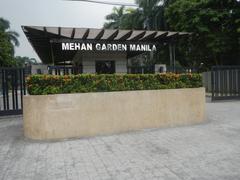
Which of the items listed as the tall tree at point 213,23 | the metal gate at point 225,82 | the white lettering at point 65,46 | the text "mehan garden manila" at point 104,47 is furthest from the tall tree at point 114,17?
the white lettering at point 65,46

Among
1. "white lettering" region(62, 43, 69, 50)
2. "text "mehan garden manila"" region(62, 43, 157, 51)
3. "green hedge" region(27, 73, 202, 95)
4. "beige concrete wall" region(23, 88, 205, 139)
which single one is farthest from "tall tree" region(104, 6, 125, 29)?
"beige concrete wall" region(23, 88, 205, 139)

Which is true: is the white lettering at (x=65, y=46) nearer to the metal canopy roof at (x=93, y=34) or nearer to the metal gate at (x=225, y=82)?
the metal canopy roof at (x=93, y=34)

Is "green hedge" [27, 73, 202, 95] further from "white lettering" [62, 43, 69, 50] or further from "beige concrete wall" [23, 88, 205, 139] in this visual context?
"white lettering" [62, 43, 69, 50]

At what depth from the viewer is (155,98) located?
975 cm

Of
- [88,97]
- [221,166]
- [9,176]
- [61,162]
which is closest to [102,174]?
[61,162]

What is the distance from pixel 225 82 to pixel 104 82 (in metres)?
10.1

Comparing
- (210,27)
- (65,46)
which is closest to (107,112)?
(65,46)

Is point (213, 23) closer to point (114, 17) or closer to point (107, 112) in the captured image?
point (107, 112)

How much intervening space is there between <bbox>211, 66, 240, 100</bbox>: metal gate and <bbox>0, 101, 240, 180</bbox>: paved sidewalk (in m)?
7.78

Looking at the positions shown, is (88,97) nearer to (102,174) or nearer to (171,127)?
(171,127)

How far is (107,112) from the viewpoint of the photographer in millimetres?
9078

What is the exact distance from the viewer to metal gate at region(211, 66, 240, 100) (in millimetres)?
Answer: 17188

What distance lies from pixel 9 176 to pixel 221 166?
147 inches

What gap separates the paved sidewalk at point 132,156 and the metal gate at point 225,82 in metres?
7.78
